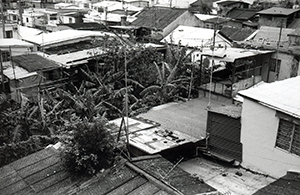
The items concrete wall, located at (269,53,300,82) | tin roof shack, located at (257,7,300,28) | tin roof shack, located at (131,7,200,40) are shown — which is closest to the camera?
concrete wall, located at (269,53,300,82)

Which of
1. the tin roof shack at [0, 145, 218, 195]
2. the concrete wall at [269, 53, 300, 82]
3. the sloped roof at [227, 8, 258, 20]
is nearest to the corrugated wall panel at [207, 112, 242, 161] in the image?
the tin roof shack at [0, 145, 218, 195]

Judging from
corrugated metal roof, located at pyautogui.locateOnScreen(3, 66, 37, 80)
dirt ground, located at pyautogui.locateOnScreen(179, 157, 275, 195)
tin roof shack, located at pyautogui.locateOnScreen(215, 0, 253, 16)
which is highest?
tin roof shack, located at pyautogui.locateOnScreen(215, 0, 253, 16)

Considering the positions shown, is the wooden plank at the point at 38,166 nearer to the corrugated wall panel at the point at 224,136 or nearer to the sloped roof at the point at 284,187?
the corrugated wall panel at the point at 224,136

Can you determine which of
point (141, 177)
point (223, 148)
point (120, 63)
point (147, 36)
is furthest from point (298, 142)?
point (147, 36)

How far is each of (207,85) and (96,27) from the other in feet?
58.9

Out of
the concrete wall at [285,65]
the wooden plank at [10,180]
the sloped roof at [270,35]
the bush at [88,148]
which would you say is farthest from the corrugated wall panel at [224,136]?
the sloped roof at [270,35]

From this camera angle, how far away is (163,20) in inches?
1233

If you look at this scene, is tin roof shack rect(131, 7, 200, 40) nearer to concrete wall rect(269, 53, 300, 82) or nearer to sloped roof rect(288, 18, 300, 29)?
sloped roof rect(288, 18, 300, 29)

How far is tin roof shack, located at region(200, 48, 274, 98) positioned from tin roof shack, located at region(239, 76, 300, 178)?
5.12 m

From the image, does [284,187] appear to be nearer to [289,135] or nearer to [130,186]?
[289,135]

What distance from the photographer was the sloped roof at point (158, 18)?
30.9 meters

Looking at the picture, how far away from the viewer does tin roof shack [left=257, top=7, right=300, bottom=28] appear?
1134 inches

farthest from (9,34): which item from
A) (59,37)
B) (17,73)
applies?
(17,73)

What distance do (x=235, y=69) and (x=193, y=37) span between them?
35.4 feet
